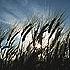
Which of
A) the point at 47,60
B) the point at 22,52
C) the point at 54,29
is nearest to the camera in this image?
the point at 54,29

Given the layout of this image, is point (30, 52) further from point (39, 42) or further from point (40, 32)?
point (40, 32)

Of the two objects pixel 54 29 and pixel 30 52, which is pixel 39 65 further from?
pixel 54 29

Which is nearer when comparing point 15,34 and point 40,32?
point 40,32

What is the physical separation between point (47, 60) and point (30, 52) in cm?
37

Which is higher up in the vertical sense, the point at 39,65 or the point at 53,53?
the point at 53,53

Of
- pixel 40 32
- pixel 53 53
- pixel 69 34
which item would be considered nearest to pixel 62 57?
pixel 53 53

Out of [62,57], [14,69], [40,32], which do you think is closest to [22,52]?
[14,69]

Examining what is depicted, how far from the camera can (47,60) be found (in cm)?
262

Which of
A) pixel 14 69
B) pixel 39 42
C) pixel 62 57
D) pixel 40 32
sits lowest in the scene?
pixel 14 69

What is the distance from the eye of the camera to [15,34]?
2672mm

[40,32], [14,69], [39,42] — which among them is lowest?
[14,69]

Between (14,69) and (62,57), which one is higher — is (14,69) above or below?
below

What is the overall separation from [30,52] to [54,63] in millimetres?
504

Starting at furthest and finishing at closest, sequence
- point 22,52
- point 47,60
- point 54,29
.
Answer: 1. point 22,52
2. point 47,60
3. point 54,29
